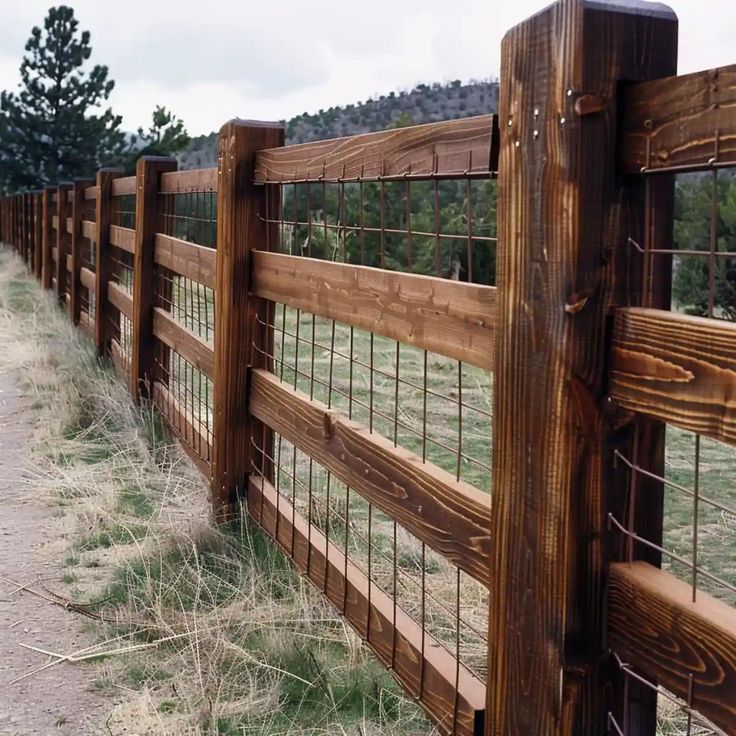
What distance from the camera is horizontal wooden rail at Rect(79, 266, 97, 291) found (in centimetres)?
1029

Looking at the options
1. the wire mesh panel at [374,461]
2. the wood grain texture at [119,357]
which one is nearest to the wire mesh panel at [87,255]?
the wood grain texture at [119,357]

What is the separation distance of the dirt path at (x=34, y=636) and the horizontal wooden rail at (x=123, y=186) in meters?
2.77

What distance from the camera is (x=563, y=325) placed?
2016 millimetres

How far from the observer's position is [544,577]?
2109 mm

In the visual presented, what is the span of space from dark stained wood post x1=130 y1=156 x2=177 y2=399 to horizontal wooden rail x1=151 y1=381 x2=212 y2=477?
8.1 inches

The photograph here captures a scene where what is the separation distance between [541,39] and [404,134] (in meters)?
0.93

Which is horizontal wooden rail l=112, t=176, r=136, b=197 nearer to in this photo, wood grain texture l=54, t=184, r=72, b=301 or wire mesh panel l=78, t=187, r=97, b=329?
wire mesh panel l=78, t=187, r=97, b=329

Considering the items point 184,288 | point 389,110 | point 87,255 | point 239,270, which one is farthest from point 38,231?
point 389,110

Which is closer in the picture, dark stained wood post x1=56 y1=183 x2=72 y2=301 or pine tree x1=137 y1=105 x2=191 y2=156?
dark stained wood post x1=56 y1=183 x2=72 y2=301

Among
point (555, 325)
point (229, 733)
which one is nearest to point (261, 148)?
point (229, 733)

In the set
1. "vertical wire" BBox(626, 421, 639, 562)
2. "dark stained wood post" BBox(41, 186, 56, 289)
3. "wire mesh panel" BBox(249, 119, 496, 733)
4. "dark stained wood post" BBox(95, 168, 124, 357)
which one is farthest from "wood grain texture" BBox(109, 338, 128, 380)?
"dark stained wood post" BBox(41, 186, 56, 289)

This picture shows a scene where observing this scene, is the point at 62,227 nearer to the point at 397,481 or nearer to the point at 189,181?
the point at 189,181

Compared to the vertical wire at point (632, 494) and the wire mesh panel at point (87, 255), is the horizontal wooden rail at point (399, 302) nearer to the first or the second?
the vertical wire at point (632, 494)

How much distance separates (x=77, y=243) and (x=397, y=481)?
925cm
